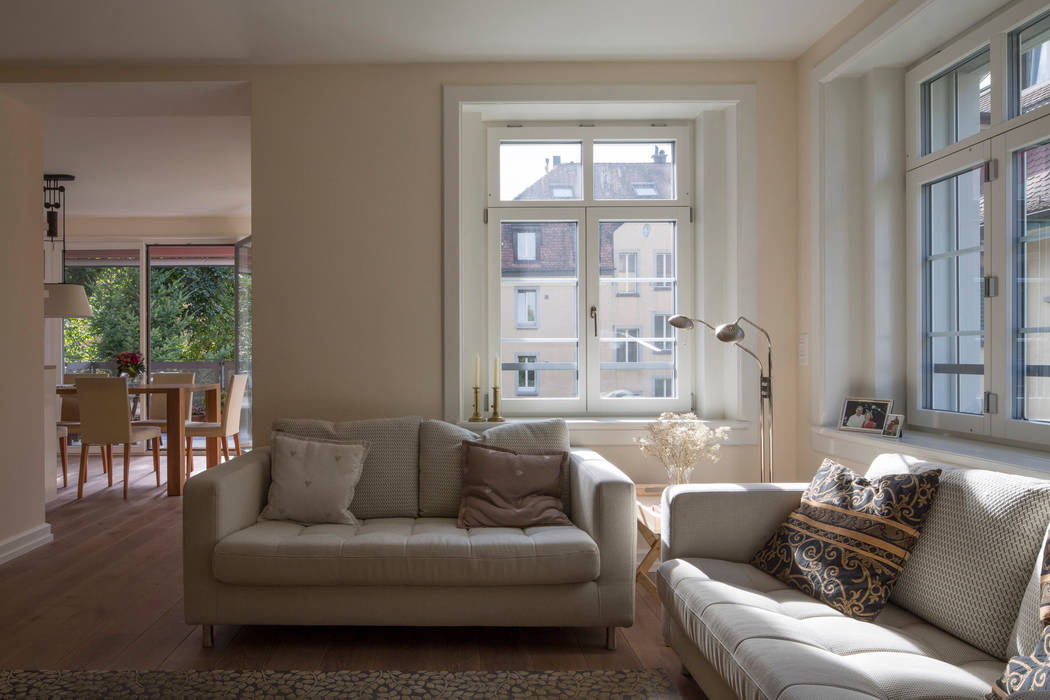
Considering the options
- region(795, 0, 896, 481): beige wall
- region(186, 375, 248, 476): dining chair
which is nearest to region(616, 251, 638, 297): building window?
region(795, 0, 896, 481): beige wall

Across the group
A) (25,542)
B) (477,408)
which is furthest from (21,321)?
(477,408)

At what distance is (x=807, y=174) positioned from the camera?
3.62 metres

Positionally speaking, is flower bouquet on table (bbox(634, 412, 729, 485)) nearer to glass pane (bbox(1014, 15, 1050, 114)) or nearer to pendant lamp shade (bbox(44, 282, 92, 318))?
glass pane (bbox(1014, 15, 1050, 114))

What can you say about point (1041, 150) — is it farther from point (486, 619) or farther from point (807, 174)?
point (486, 619)

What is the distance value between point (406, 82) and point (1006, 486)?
324cm

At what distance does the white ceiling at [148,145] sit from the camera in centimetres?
388

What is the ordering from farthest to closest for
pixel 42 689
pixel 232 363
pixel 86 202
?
pixel 232 363, pixel 86 202, pixel 42 689

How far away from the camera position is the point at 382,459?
3.25m

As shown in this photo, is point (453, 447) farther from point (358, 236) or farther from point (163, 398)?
point (163, 398)

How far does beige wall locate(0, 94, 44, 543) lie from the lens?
151 inches

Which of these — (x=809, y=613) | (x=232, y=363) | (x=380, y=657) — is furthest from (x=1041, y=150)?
(x=232, y=363)

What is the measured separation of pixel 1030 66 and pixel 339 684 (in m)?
3.37

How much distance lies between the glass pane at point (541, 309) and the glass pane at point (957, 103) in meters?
1.82

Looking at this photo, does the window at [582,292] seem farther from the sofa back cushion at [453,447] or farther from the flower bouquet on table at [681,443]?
the flower bouquet on table at [681,443]
